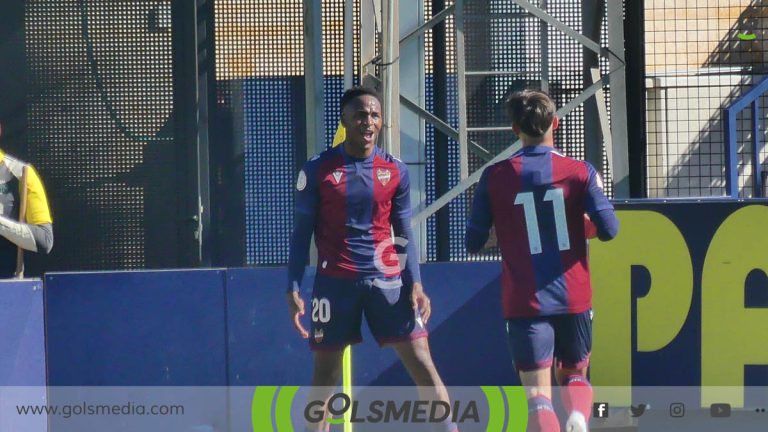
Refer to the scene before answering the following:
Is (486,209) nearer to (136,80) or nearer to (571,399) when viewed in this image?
(571,399)

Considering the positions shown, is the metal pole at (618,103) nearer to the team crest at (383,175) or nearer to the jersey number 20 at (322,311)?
the team crest at (383,175)

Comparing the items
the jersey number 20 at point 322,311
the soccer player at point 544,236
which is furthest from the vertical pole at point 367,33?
the soccer player at point 544,236

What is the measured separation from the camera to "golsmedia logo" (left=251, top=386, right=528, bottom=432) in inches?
307

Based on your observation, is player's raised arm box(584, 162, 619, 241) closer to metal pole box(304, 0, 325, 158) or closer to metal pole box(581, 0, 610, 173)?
metal pole box(581, 0, 610, 173)

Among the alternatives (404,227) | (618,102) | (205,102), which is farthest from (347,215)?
(205,102)

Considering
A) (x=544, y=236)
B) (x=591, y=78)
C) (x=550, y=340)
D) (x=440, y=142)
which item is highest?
(x=591, y=78)

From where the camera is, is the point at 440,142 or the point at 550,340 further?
the point at 440,142

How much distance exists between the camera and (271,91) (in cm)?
1001

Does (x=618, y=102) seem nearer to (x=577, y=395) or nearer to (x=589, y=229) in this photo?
(x=589, y=229)

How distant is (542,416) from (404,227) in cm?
147

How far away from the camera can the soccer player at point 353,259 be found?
6523 mm

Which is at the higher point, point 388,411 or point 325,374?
point 325,374

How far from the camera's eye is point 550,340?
5758 mm

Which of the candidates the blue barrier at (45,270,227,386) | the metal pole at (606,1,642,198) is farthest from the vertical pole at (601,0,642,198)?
the blue barrier at (45,270,227,386)
